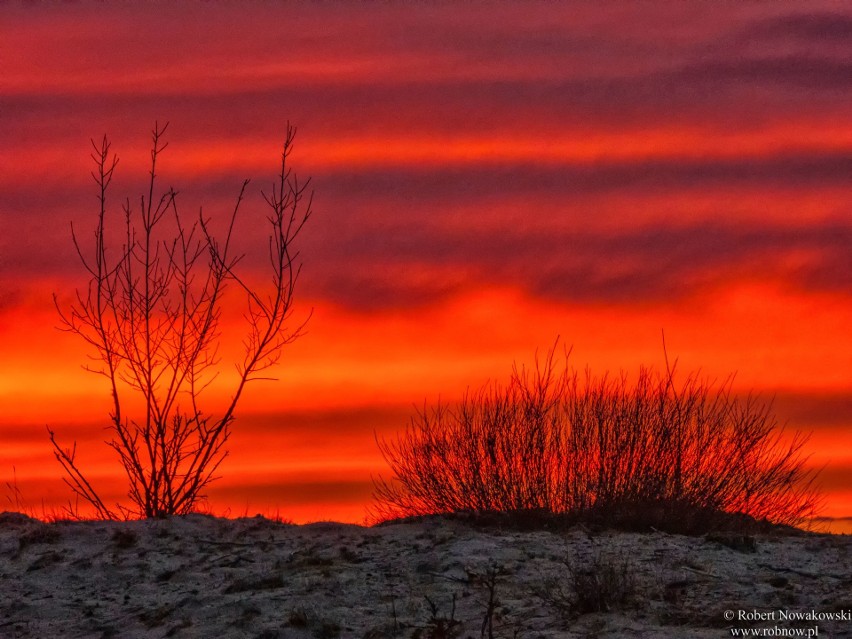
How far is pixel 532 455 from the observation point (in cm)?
1218

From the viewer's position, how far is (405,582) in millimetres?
8016

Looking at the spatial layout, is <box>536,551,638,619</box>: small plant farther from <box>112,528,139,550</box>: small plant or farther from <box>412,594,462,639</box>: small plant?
<box>112,528,139,550</box>: small plant

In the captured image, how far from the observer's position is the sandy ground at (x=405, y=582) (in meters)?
6.95

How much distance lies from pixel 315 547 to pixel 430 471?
3615mm

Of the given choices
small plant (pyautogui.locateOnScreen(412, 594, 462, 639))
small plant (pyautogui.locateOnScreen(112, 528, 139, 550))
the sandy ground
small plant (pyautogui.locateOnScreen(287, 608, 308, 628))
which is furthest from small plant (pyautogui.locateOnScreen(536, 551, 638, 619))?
small plant (pyautogui.locateOnScreen(112, 528, 139, 550))

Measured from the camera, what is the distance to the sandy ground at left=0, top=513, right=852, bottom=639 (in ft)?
22.8

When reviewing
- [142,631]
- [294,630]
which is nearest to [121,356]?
[142,631]

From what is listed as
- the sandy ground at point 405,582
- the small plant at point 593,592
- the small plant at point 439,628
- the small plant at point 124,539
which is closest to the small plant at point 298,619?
the sandy ground at point 405,582

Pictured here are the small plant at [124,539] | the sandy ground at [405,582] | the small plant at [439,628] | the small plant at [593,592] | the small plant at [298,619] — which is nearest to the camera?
the small plant at [439,628]

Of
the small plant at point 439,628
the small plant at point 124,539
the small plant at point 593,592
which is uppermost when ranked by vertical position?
the small plant at point 124,539

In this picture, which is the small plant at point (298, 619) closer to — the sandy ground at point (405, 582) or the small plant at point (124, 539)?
the sandy ground at point (405, 582)

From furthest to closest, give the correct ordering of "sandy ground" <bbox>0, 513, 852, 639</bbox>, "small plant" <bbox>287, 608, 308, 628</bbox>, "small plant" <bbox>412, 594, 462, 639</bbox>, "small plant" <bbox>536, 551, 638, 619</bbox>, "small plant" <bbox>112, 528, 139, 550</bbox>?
"small plant" <bbox>112, 528, 139, 550</bbox>
"small plant" <bbox>287, 608, 308, 628</bbox>
"small plant" <bbox>536, 551, 638, 619</bbox>
"sandy ground" <bbox>0, 513, 852, 639</bbox>
"small plant" <bbox>412, 594, 462, 639</bbox>

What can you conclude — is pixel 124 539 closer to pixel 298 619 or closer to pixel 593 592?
pixel 298 619

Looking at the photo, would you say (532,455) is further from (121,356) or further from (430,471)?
(121,356)
